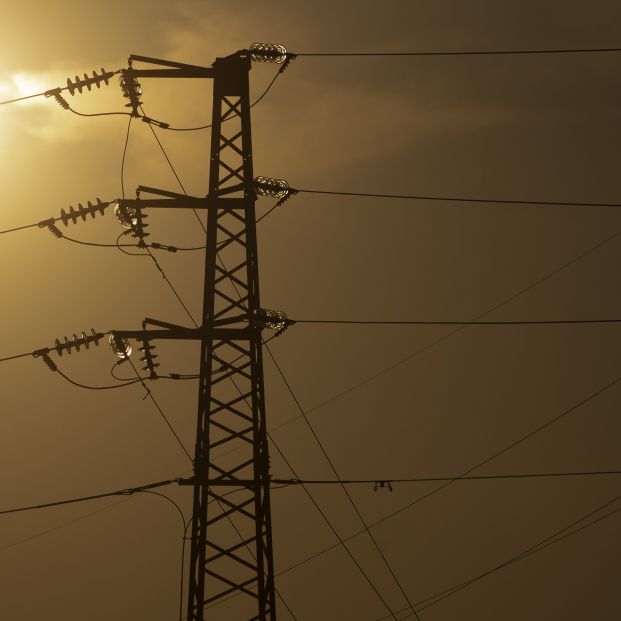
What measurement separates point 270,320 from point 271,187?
102 inches

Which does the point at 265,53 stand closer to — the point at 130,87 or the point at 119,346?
the point at 130,87

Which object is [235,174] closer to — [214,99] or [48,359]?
[214,99]

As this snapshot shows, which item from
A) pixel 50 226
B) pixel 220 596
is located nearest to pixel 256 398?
pixel 220 596

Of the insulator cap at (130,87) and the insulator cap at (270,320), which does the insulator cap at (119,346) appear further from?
the insulator cap at (130,87)

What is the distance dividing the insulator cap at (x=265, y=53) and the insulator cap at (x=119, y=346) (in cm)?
595

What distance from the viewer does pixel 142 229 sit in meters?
22.6

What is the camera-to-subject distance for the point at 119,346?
2108cm

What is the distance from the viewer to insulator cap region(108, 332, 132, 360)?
21.0m

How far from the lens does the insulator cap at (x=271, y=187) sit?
22.0 metres

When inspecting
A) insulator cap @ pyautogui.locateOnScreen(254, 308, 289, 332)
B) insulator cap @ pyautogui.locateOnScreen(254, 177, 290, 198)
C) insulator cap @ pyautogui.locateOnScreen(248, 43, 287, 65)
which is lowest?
insulator cap @ pyautogui.locateOnScreen(254, 308, 289, 332)

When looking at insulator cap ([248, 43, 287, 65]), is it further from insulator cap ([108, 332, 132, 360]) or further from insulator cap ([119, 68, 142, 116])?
insulator cap ([108, 332, 132, 360])

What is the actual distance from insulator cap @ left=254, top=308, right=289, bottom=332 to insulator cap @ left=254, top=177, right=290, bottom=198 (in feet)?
7.57

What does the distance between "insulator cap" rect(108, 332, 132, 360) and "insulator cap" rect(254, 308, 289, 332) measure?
7.67 ft

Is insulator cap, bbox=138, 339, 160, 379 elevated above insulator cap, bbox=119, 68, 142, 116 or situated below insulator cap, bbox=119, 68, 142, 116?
below
